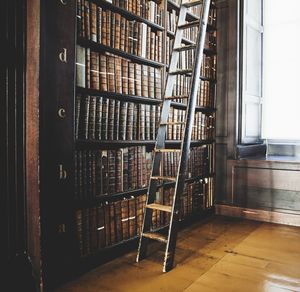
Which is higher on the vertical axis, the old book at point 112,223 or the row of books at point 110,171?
the row of books at point 110,171

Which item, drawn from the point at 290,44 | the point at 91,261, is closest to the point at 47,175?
the point at 91,261

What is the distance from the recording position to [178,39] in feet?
8.46

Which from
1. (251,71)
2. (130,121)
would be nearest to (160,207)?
(130,121)

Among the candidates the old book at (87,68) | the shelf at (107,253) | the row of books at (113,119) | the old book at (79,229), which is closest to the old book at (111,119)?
the row of books at (113,119)

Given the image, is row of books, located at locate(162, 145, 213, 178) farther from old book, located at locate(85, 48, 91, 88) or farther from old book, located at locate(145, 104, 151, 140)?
old book, located at locate(85, 48, 91, 88)

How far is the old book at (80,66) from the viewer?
2.03 meters

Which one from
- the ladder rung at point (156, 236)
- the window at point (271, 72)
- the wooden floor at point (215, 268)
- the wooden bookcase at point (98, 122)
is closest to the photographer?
the wooden bookcase at point (98, 122)

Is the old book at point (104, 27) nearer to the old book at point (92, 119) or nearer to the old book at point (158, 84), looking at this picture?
the old book at point (92, 119)

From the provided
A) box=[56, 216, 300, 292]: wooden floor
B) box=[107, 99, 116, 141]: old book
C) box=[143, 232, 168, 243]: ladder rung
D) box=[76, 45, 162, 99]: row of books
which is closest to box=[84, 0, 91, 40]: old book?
box=[76, 45, 162, 99]: row of books

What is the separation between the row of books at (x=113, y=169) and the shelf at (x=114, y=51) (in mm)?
692

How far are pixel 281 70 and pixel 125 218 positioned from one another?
2.81 metres

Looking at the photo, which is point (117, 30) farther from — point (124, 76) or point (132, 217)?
point (132, 217)

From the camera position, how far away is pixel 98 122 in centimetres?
220

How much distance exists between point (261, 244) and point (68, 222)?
1.68 meters
